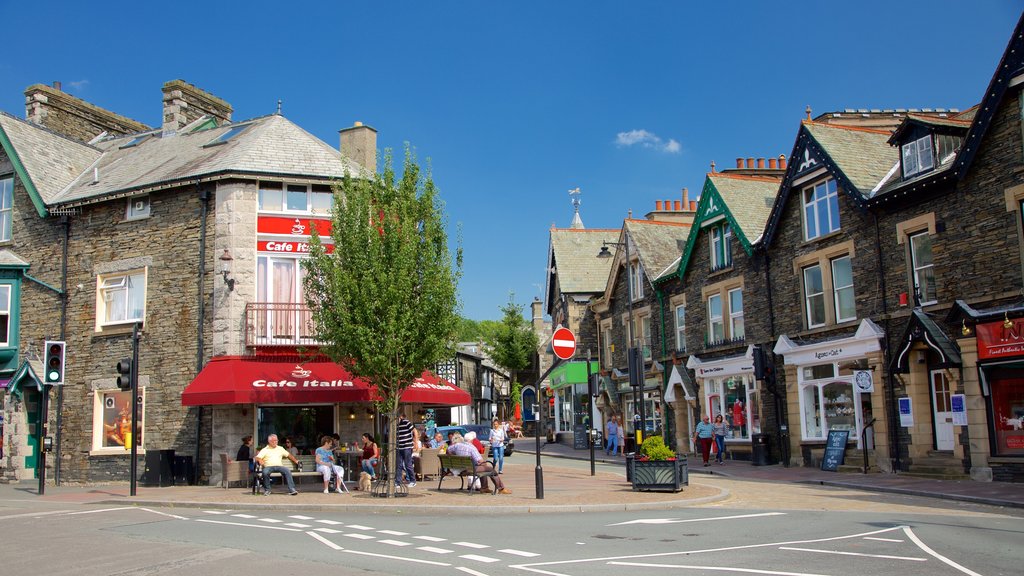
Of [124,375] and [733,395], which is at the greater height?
[124,375]

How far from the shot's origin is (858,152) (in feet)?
80.2

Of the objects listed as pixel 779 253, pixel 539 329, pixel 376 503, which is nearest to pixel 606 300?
pixel 779 253

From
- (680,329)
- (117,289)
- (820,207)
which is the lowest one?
(680,329)

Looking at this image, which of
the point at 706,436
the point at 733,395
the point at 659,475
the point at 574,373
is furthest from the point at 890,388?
the point at 574,373

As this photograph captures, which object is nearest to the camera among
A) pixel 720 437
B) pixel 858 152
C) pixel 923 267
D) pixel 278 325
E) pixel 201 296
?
pixel 923 267

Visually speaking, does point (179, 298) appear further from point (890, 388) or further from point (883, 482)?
point (890, 388)

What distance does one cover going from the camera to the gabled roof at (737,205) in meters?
28.6

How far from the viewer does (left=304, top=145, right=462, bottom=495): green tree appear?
57.9ft

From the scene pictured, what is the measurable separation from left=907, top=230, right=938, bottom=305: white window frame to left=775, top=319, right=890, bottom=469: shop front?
5.16 ft

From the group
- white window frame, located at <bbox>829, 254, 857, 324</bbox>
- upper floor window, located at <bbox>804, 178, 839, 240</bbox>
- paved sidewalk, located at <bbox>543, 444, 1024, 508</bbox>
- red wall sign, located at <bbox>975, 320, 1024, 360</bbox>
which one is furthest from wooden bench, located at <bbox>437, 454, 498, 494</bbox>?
upper floor window, located at <bbox>804, 178, 839, 240</bbox>

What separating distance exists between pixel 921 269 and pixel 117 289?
69.5ft

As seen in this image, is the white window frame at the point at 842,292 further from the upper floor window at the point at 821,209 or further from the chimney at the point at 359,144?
the chimney at the point at 359,144

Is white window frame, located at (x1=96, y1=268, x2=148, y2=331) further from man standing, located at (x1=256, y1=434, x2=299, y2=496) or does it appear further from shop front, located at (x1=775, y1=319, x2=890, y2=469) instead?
shop front, located at (x1=775, y1=319, x2=890, y2=469)

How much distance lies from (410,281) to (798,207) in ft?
43.6
